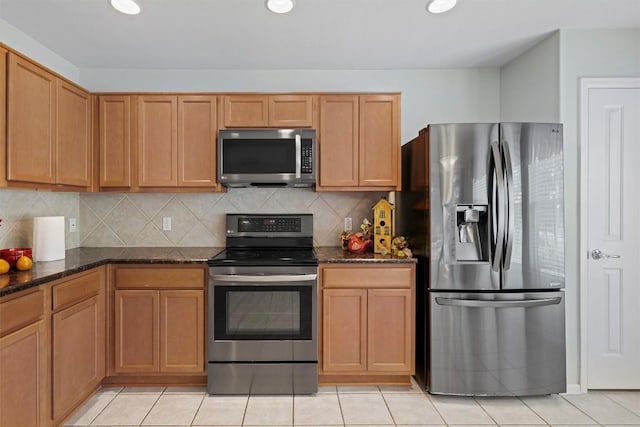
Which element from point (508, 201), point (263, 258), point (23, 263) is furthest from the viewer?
point (263, 258)

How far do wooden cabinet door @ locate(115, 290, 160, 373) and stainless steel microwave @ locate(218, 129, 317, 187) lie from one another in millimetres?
1009

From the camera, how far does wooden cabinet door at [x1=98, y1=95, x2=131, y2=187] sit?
2934 millimetres

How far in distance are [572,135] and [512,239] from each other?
861mm

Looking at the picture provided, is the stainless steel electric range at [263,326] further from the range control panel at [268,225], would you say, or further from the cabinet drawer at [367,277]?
the range control panel at [268,225]

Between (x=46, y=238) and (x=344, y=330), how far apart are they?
6.68 ft

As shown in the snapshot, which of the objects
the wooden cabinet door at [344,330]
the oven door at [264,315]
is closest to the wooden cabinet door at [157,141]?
the oven door at [264,315]

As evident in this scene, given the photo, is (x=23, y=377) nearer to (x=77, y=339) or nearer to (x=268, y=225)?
(x=77, y=339)

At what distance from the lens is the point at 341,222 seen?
331 cm

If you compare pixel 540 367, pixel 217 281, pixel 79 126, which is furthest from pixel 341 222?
pixel 79 126

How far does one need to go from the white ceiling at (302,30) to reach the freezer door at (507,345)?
176 cm

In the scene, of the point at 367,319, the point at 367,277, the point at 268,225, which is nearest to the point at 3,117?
the point at 268,225

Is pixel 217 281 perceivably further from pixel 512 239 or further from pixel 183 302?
pixel 512 239

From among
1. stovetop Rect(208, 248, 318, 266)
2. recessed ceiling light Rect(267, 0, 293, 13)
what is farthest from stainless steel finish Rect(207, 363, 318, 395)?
recessed ceiling light Rect(267, 0, 293, 13)

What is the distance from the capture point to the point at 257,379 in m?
2.60
